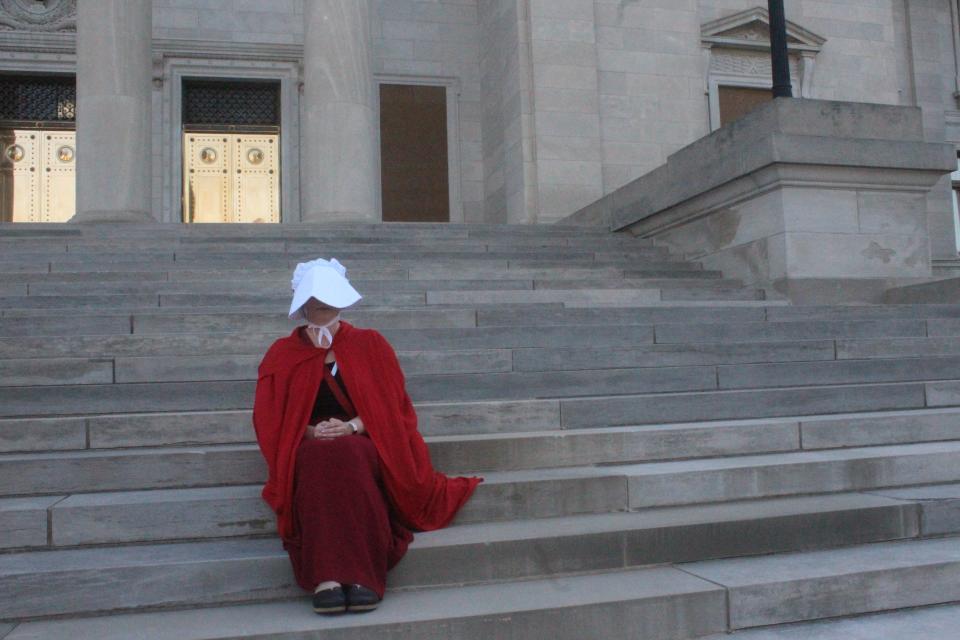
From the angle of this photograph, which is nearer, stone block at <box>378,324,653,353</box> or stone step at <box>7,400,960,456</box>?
stone step at <box>7,400,960,456</box>

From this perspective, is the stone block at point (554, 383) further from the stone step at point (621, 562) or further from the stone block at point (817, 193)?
the stone block at point (817, 193)

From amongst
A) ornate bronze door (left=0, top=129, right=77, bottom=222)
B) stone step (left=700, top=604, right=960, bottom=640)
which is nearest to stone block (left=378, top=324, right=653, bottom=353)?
stone step (left=700, top=604, right=960, bottom=640)

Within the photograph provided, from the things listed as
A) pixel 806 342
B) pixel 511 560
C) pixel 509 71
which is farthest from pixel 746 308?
pixel 509 71

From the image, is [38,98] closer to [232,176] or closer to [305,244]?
[232,176]

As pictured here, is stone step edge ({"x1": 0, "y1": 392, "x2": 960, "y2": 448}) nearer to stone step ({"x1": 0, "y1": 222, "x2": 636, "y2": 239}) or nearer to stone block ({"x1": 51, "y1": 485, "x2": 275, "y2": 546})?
stone block ({"x1": 51, "y1": 485, "x2": 275, "y2": 546})

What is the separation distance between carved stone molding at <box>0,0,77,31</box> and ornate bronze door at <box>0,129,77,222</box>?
202 centimetres

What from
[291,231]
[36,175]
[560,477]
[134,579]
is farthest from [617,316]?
[36,175]

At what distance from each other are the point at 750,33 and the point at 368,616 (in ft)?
59.6

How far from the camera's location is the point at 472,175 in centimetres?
1820

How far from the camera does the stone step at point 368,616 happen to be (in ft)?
11.2

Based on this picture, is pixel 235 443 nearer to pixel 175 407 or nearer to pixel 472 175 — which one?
pixel 175 407

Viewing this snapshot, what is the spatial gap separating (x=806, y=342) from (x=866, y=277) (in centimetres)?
272

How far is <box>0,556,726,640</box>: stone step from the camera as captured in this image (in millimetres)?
3416

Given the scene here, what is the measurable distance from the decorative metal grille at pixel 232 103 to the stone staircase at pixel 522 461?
10384 millimetres
